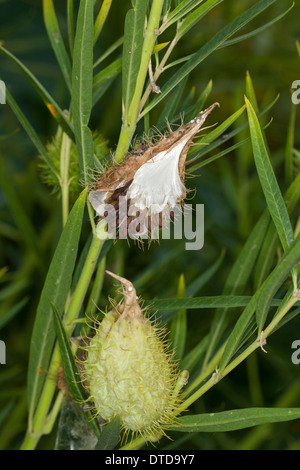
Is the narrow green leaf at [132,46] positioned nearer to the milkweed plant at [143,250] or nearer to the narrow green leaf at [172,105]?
the milkweed plant at [143,250]

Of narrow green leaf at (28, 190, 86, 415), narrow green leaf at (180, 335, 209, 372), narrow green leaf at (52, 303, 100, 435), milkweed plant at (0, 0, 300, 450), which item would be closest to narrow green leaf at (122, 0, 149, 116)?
milkweed plant at (0, 0, 300, 450)

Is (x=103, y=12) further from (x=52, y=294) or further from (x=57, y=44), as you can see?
(x=52, y=294)

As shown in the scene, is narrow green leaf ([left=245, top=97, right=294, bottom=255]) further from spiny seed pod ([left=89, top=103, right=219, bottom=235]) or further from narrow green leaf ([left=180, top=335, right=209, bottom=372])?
narrow green leaf ([left=180, top=335, right=209, bottom=372])

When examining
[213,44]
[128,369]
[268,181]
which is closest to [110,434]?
[128,369]

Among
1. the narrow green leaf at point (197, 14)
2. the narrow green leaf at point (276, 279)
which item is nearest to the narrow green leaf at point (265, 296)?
the narrow green leaf at point (276, 279)
